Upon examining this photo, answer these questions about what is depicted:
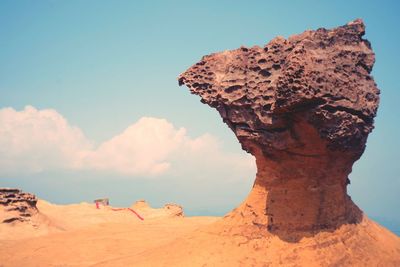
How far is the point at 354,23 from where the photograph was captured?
7125 mm

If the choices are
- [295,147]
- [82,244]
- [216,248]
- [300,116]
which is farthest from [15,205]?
[300,116]

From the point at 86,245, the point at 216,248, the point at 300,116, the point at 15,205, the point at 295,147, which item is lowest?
the point at 216,248

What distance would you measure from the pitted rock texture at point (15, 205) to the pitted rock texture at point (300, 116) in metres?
10.9

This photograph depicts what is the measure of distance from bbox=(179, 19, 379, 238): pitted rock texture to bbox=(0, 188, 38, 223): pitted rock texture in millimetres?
10933

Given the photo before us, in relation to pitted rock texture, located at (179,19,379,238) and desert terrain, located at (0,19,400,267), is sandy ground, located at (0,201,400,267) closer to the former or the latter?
desert terrain, located at (0,19,400,267)

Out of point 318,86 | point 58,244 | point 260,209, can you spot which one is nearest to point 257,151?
point 260,209

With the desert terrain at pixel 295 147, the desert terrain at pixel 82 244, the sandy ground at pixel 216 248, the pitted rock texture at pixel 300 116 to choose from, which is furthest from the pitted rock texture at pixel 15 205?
the pitted rock texture at pixel 300 116

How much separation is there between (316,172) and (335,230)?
1051 millimetres

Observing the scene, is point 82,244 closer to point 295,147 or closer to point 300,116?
point 295,147

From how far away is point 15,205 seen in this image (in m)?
15.6

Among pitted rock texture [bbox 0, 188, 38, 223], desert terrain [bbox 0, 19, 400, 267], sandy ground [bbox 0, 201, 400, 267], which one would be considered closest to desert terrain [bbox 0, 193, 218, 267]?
sandy ground [bbox 0, 201, 400, 267]

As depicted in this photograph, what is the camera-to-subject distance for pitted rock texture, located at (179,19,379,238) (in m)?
6.04

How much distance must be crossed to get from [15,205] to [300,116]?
527 inches

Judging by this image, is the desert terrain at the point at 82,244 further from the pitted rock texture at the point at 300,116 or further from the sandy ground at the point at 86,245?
the pitted rock texture at the point at 300,116
